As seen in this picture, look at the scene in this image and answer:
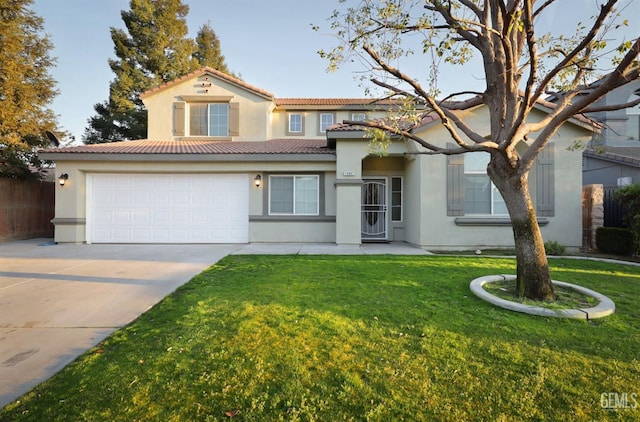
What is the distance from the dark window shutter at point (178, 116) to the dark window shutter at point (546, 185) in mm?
13828

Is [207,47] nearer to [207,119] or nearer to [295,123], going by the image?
[207,119]

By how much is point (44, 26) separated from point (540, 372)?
1871cm

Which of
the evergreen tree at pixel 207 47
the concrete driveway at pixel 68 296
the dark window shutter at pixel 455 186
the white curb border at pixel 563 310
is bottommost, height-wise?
the concrete driveway at pixel 68 296

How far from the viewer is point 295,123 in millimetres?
14734

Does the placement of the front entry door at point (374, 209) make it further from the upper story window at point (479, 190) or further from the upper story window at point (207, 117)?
the upper story window at point (207, 117)

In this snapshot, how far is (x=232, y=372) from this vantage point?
247cm

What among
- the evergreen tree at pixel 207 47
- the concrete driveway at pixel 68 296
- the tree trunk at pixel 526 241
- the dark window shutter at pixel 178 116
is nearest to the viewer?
the concrete driveway at pixel 68 296

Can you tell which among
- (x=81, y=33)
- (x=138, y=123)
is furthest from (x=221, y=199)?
(x=138, y=123)

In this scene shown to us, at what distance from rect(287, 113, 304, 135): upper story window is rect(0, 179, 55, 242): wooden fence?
36.5 ft

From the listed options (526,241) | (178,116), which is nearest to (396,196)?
(526,241)

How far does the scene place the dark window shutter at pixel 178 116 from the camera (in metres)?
13.2

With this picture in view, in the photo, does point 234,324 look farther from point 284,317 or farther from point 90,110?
point 90,110

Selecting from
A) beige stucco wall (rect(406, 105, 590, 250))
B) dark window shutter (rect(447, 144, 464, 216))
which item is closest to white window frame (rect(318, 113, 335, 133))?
beige stucco wall (rect(406, 105, 590, 250))

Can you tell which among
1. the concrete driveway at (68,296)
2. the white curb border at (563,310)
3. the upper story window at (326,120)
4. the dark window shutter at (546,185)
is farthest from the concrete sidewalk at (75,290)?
the upper story window at (326,120)
